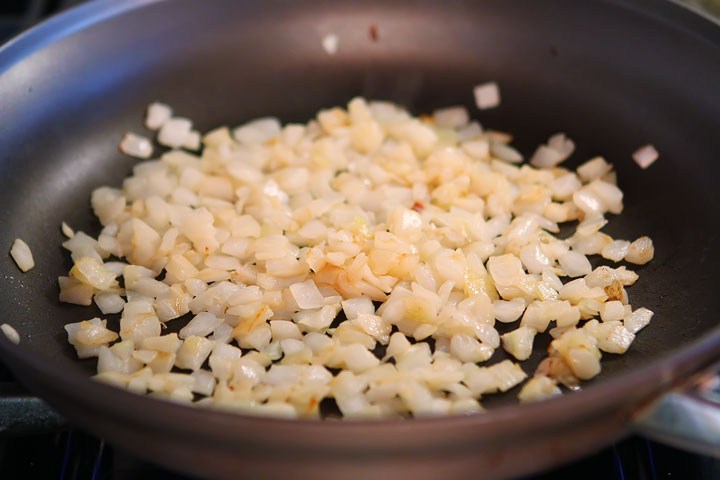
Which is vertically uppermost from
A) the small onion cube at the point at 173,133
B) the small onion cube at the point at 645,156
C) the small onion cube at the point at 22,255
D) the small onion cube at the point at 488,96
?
the small onion cube at the point at 488,96

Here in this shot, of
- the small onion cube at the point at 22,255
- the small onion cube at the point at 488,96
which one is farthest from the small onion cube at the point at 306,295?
the small onion cube at the point at 488,96

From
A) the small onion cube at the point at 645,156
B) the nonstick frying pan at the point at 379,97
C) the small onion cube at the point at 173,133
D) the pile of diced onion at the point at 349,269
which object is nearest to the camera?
the nonstick frying pan at the point at 379,97

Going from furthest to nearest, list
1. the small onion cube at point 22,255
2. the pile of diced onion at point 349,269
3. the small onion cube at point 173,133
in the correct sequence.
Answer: the small onion cube at point 173,133 → the small onion cube at point 22,255 → the pile of diced onion at point 349,269

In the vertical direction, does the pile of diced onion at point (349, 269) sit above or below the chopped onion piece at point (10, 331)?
above

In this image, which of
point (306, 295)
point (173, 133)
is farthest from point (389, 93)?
point (306, 295)

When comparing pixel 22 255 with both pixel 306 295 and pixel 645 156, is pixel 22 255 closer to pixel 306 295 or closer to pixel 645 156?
pixel 306 295

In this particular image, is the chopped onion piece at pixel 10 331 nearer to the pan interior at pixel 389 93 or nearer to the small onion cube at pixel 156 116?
the pan interior at pixel 389 93
